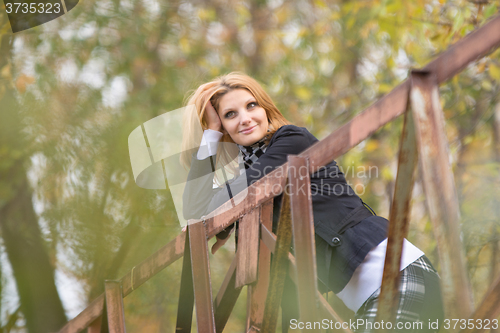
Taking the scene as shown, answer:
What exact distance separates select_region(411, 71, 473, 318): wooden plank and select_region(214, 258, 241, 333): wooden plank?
3.12 ft

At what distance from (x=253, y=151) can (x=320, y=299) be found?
72 centimetres

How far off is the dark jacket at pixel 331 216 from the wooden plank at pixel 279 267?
0.51 feet

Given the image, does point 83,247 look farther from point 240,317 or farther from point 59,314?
point 240,317

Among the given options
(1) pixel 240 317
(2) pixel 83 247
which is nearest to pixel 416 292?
(2) pixel 83 247

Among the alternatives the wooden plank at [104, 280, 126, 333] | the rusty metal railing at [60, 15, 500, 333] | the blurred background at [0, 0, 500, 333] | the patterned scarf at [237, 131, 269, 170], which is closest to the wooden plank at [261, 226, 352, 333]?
the rusty metal railing at [60, 15, 500, 333]

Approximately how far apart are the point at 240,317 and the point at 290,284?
3.87 meters

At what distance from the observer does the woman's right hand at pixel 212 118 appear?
2.02 metres

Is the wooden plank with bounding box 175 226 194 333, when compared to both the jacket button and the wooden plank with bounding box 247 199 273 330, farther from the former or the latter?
the jacket button

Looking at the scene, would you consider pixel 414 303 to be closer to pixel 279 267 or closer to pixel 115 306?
pixel 279 267

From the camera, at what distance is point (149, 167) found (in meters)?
2.00

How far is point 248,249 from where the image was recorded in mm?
1663

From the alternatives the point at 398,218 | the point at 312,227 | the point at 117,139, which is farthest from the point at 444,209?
the point at 117,139

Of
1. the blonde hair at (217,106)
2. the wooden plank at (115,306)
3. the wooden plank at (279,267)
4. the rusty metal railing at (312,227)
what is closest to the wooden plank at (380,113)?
the rusty metal railing at (312,227)

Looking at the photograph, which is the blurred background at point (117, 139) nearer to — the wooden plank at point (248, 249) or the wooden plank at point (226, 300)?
the wooden plank at point (226, 300)
